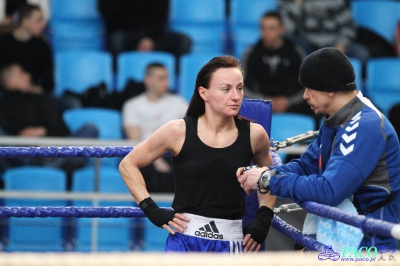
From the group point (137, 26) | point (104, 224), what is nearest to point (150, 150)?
point (104, 224)

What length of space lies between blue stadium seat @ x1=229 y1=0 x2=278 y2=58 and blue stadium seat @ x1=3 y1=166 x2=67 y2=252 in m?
2.90

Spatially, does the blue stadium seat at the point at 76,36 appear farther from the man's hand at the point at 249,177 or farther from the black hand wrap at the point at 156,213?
the man's hand at the point at 249,177

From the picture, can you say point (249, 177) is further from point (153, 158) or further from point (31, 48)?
point (31, 48)

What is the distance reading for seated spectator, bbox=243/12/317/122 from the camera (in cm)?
754

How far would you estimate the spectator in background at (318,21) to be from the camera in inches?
322

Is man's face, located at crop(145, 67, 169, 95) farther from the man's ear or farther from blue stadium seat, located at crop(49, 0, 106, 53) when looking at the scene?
the man's ear

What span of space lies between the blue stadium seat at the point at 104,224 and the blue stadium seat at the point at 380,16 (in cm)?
391

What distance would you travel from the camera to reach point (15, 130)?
664 cm

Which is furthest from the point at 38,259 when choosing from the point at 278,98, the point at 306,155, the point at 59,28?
the point at 59,28

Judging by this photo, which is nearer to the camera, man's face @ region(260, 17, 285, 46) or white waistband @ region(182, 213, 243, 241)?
white waistband @ region(182, 213, 243, 241)

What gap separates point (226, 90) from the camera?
3348mm

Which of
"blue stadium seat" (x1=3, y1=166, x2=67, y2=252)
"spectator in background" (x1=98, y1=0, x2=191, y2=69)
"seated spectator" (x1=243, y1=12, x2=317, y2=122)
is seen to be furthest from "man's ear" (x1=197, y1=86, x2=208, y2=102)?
"spectator in background" (x1=98, y1=0, x2=191, y2=69)

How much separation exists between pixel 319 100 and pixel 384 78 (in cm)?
510

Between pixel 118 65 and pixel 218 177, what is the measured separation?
441 centimetres
